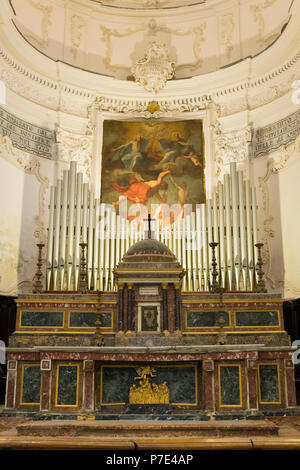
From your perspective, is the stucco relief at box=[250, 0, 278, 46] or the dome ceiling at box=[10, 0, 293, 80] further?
the dome ceiling at box=[10, 0, 293, 80]

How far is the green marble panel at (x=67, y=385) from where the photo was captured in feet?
25.5

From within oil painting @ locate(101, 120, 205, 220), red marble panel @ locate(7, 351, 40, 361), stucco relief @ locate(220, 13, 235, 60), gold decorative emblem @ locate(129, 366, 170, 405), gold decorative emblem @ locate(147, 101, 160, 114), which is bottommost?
gold decorative emblem @ locate(129, 366, 170, 405)

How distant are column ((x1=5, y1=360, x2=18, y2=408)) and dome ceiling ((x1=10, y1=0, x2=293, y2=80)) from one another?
826 centimetres

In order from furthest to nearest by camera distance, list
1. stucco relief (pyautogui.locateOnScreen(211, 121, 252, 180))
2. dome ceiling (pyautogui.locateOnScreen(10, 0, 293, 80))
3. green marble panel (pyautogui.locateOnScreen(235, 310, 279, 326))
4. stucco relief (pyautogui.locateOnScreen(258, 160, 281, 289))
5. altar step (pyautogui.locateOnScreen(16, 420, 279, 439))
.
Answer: dome ceiling (pyautogui.locateOnScreen(10, 0, 293, 80)) → stucco relief (pyautogui.locateOnScreen(211, 121, 252, 180)) → stucco relief (pyautogui.locateOnScreen(258, 160, 281, 289)) → green marble panel (pyautogui.locateOnScreen(235, 310, 279, 326)) → altar step (pyautogui.locateOnScreen(16, 420, 279, 439))

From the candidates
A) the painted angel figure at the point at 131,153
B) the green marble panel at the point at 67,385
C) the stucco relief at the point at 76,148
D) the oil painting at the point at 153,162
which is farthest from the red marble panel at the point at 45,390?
→ the painted angel figure at the point at 131,153

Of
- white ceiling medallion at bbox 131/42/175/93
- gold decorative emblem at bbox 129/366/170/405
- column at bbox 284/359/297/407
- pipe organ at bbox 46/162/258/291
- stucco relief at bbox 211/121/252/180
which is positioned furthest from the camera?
white ceiling medallion at bbox 131/42/175/93

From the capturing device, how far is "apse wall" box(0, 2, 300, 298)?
1130cm

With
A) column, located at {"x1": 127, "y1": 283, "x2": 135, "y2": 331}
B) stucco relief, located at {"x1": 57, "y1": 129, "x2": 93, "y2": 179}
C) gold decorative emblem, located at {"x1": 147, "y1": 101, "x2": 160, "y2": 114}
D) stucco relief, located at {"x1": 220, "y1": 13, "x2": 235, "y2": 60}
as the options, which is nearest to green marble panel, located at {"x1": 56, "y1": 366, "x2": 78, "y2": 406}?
column, located at {"x1": 127, "y1": 283, "x2": 135, "y2": 331}

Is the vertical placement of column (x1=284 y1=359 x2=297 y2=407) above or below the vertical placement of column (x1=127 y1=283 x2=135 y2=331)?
below

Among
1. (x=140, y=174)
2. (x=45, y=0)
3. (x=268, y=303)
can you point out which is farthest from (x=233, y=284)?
(x=45, y=0)

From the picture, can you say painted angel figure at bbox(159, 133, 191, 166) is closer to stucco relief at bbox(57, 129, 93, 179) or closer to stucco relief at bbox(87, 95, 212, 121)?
stucco relief at bbox(87, 95, 212, 121)

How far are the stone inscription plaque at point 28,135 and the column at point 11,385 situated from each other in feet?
17.7

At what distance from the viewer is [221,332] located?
8.18 meters

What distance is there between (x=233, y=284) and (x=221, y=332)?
8.05 ft
